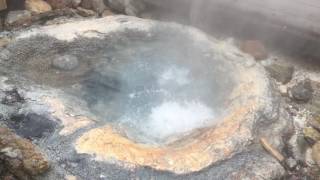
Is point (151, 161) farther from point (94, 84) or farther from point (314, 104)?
point (314, 104)

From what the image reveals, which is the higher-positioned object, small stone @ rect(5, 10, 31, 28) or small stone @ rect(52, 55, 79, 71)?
Result: small stone @ rect(52, 55, 79, 71)

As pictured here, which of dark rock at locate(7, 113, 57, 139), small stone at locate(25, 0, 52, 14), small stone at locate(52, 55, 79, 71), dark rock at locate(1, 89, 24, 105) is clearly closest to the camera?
dark rock at locate(7, 113, 57, 139)

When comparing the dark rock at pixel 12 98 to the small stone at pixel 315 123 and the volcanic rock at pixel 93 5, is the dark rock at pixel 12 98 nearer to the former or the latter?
the volcanic rock at pixel 93 5

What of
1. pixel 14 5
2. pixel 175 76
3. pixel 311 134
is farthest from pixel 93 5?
pixel 311 134

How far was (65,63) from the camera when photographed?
4.74 meters

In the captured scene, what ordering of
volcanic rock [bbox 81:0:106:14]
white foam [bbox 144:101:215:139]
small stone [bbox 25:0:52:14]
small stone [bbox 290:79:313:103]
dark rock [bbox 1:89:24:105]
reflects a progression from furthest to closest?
1. volcanic rock [bbox 81:0:106:14]
2. small stone [bbox 25:0:52:14]
3. small stone [bbox 290:79:313:103]
4. white foam [bbox 144:101:215:139]
5. dark rock [bbox 1:89:24:105]

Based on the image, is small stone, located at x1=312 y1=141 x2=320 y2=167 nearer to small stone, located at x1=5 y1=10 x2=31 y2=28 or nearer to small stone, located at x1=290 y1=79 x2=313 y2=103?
small stone, located at x1=290 y1=79 x2=313 y2=103

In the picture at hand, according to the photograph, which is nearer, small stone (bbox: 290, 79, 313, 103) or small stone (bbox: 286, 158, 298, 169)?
small stone (bbox: 286, 158, 298, 169)

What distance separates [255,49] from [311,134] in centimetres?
149

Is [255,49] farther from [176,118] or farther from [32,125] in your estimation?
[32,125]

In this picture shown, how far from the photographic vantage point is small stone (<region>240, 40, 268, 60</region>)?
573 centimetres

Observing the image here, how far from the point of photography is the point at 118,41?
5156 millimetres

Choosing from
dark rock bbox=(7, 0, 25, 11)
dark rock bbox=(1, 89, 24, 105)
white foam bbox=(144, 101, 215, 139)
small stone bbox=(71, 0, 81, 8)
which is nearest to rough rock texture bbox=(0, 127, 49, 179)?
dark rock bbox=(1, 89, 24, 105)

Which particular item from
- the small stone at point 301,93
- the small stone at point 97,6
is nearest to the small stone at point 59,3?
the small stone at point 97,6
